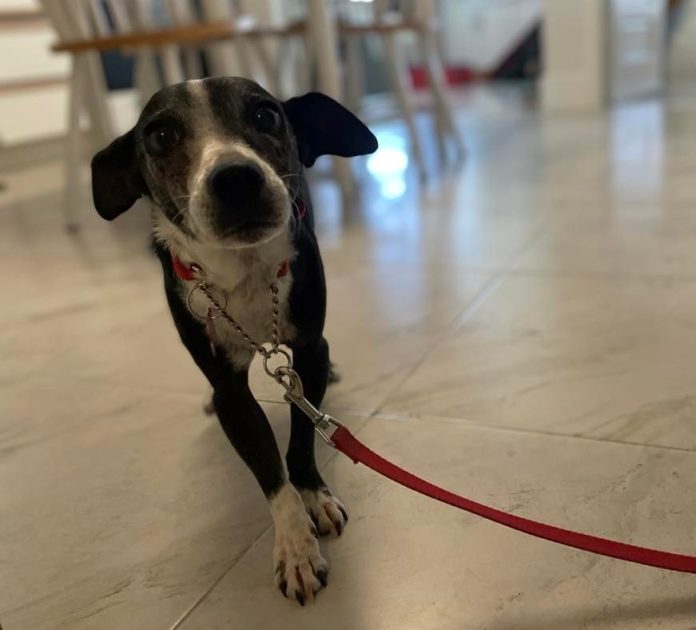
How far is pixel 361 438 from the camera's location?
3.60 ft

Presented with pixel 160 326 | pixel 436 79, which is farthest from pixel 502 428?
pixel 436 79

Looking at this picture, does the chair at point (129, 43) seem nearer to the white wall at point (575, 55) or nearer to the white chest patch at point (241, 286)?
the white chest patch at point (241, 286)

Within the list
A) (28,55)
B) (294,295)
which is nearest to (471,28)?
(28,55)

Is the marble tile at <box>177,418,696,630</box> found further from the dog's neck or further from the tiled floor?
the dog's neck

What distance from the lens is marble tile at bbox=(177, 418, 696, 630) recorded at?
742 millimetres

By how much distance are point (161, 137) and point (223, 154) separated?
106mm

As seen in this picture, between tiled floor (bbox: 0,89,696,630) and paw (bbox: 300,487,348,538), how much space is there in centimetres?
2

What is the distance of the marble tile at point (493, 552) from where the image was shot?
74 cm

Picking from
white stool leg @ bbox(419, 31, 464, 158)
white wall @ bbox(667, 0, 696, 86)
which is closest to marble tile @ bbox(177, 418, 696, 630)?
white stool leg @ bbox(419, 31, 464, 158)

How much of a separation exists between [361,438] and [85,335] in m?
0.80

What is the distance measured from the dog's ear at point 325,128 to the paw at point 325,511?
418 mm

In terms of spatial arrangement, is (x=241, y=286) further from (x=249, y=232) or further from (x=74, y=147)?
(x=74, y=147)

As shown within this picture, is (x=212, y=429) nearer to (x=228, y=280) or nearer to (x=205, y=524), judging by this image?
(x=205, y=524)

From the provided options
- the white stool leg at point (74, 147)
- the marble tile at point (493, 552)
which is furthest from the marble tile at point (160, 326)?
the white stool leg at point (74, 147)
